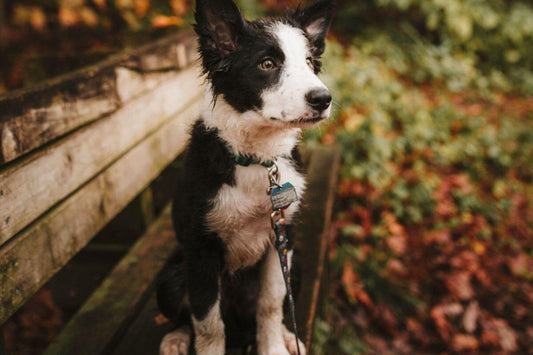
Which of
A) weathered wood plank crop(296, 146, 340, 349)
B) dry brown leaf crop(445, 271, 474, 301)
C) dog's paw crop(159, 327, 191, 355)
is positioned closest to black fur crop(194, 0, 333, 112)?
weathered wood plank crop(296, 146, 340, 349)

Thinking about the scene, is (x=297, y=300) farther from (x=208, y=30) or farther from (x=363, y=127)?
(x=363, y=127)

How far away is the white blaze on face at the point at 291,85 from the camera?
1568 mm

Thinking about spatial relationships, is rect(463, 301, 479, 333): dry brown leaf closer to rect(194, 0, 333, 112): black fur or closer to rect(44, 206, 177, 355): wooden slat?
rect(44, 206, 177, 355): wooden slat

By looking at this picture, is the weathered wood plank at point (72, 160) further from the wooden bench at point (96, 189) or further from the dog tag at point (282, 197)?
the dog tag at point (282, 197)

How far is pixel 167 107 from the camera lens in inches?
120

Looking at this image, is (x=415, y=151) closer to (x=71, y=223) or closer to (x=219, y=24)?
(x=219, y=24)

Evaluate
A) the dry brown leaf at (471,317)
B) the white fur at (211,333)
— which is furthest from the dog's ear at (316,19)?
the dry brown leaf at (471,317)

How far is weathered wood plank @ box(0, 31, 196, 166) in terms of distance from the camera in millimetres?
1524

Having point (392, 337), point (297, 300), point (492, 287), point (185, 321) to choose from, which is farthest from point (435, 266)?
point (185, 321)

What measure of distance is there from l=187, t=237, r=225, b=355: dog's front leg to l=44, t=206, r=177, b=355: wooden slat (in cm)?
29

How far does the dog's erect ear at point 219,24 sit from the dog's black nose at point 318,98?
0.41 metres

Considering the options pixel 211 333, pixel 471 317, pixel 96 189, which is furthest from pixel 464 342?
pixel 96 189

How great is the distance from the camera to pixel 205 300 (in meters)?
1.72

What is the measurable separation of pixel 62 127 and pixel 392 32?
5.96 m
